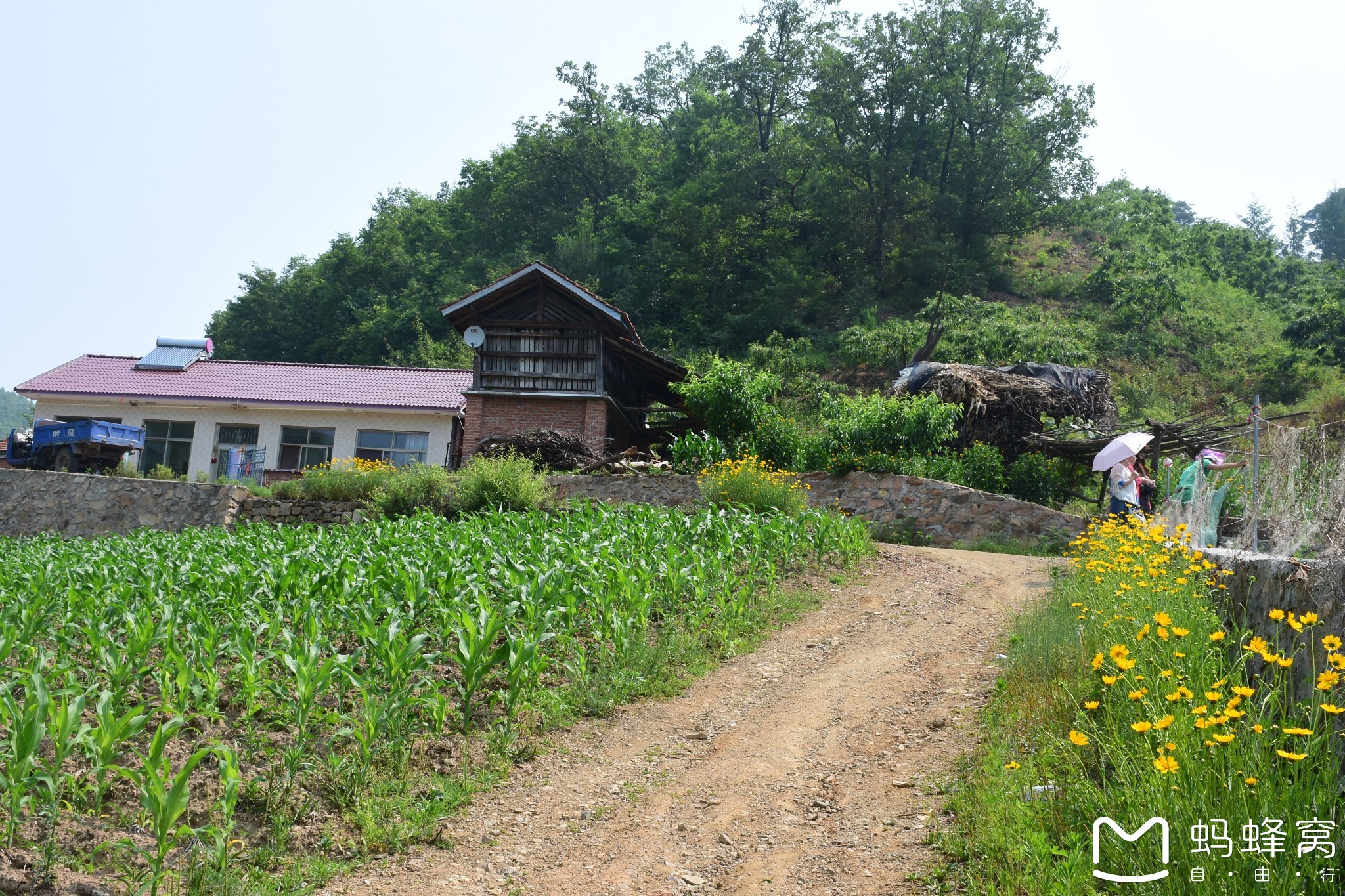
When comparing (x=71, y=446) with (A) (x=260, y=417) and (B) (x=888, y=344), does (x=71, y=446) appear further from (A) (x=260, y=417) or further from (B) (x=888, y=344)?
(B) (x=888, y=344)

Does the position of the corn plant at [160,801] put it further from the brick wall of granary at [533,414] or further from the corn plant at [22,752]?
the brick wall of granary at [533,414]

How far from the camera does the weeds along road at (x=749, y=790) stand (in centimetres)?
458

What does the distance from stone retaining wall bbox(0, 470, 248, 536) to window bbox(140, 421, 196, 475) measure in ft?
19.0

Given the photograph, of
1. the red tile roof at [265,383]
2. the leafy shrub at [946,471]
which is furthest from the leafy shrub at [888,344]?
the leafy shrub at [946,471]

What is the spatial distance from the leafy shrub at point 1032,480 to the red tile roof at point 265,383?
15.7 meters

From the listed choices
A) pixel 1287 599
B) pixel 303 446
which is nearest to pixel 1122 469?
pixel 1287 599

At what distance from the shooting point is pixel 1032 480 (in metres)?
18.6

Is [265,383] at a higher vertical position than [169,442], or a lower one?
higher

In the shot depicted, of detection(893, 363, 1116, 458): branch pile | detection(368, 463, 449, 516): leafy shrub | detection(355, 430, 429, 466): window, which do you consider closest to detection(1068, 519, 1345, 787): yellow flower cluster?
detection(368, 463, 449, 516): leafy shrub

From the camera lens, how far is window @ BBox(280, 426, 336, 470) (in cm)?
2742

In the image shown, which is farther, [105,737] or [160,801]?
[105,737]

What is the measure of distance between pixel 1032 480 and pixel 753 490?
6919 millimetres

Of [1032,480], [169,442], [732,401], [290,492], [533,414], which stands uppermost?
[732,401]

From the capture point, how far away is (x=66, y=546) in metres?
14.1
